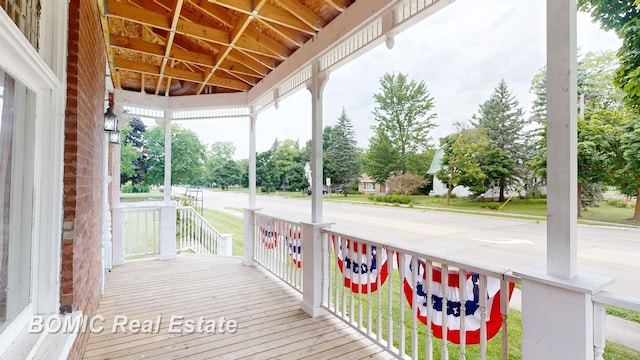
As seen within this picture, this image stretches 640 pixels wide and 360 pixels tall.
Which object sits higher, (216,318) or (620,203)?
(620,203)

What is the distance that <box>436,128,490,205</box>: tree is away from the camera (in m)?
2.12

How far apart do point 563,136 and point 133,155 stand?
1032 cm

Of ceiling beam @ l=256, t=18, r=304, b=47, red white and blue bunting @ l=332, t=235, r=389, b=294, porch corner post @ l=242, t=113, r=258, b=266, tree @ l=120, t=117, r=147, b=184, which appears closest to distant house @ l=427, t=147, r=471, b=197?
red white and blue bunting @ l=332, t=235, r=389, b=294

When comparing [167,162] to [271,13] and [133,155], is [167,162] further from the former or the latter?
[133,155]

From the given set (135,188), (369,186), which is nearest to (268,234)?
(369,186)

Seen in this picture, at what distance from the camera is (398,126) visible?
280 centimetres

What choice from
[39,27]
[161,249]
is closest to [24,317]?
[39,27]

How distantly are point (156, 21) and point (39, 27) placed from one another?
1.69 metres

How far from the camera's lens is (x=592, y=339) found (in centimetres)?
127

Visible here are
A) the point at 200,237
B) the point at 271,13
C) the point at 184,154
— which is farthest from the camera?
the point at 184,154

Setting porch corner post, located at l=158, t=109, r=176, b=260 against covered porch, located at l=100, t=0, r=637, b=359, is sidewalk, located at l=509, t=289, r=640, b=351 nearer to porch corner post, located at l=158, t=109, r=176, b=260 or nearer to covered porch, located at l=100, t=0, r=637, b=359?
covered porch, located at l=100, t=0, r=637, b=359

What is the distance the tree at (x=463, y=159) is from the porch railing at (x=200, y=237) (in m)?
5.63

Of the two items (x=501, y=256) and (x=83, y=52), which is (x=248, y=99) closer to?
(x=83, y=52)

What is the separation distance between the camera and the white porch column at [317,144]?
341cm
